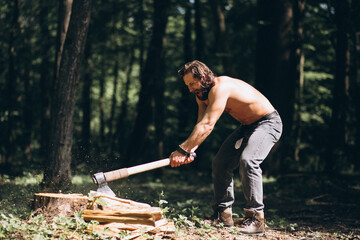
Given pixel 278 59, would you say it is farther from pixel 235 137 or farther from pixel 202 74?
pixel 202 74

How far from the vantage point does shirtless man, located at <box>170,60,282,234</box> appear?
438cm

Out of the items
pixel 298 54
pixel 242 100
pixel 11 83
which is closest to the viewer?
pixel 242 100

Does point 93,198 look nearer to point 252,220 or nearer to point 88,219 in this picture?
point 88,219

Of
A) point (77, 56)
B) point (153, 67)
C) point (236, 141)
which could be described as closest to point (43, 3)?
point (153, 67)

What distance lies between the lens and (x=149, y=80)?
39.4ft

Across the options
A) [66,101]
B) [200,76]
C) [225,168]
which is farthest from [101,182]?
[66,101]

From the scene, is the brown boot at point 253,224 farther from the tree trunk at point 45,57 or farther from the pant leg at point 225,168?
the tree trunk at point 45,57

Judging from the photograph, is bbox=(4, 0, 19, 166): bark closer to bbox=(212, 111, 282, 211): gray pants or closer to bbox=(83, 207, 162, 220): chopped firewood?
bbox=(83, 207, 162, 220): chopped firewood

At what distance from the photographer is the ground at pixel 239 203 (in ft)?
15.1

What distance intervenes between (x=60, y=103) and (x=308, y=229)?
14.8 ft

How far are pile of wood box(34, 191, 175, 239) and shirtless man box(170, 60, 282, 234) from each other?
0.70 meters

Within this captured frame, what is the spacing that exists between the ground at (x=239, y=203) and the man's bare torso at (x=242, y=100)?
1.41m

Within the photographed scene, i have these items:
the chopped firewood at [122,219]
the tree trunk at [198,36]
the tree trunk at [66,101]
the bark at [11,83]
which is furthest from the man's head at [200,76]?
the tree trunk at [198,36]

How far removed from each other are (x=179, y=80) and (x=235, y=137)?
7221 mm
